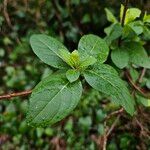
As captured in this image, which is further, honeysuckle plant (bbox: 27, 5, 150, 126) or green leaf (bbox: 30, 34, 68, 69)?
green leaf (bbox: 30, 34, 68, 69)

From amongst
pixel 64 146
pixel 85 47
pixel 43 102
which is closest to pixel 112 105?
pixel 64 146

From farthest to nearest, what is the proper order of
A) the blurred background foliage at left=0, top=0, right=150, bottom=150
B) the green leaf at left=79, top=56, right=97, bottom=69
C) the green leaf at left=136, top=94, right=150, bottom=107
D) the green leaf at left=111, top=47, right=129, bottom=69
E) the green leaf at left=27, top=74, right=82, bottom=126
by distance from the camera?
the blurred background foliage at left=0, top=0, right=150, bottom=150 < the green leaf at left=136, top=94, right=150, bottom=107 < the green leaf at left=111, top=47, right=129, bottom=69 < the green leaf at left=79, top=56, right=97, bottom=69 < the green leaf at left=27, top=74, right=82, bottom=126

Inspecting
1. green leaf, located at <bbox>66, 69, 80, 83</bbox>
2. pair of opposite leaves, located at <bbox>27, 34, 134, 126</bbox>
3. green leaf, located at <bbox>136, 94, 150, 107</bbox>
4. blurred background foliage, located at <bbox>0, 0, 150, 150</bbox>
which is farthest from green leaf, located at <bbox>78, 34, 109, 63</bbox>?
blurred background foliage, located at <bbox>0, 0, 150, 150</bbox>

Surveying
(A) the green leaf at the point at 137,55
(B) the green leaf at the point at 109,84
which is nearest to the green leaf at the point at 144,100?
(A) the green leaf at the point at 137,55

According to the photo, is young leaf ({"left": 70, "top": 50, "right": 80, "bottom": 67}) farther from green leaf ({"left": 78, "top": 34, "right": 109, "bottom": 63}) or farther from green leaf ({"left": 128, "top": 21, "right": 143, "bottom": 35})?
green leaf ({"left": 128, "top": 21, "right": 143, "bottom": 35})

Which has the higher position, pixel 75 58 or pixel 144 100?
pixel 75 58

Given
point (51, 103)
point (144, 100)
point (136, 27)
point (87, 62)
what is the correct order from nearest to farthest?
point (51, 103), point (87, 62), point (136, 27), point (144, 100)

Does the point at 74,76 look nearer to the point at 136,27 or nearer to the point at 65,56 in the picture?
the point at 65,56

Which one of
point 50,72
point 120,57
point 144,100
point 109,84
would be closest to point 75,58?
point 109,84
